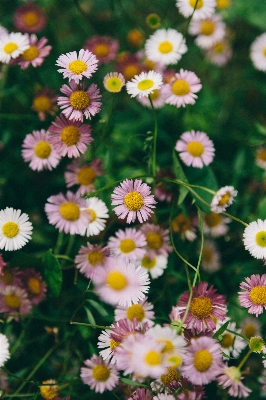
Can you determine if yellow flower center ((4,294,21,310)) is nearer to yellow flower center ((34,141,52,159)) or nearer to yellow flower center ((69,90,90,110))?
yellow flower center ((34,141,52,159))

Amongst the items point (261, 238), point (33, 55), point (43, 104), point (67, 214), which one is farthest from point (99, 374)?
point (33, 55)

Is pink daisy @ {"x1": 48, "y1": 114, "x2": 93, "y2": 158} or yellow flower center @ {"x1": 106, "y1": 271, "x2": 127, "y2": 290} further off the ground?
pink daisy @ {"x1": 48, "y1": 114, "x2": 93, "y2": 158}

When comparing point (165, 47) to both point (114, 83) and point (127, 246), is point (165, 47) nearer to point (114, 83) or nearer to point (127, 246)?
point (114, 83)

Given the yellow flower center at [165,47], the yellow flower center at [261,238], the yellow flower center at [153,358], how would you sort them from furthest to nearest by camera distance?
the yellow flower center at [165,47]
the yellow flower center at [261,238]
the yellow flower center at [153,358]

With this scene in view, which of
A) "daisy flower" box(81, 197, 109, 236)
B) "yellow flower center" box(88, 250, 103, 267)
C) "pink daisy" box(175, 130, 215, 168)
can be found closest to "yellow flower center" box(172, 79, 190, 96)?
"pink daisy" box(175, 130, 215, 168)

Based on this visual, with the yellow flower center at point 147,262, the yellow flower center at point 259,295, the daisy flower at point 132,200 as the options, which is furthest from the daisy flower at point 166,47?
the yellow flower center at point 259,295

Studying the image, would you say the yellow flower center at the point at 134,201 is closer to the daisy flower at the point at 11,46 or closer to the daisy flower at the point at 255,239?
the daisy flower at the point at 255,239
